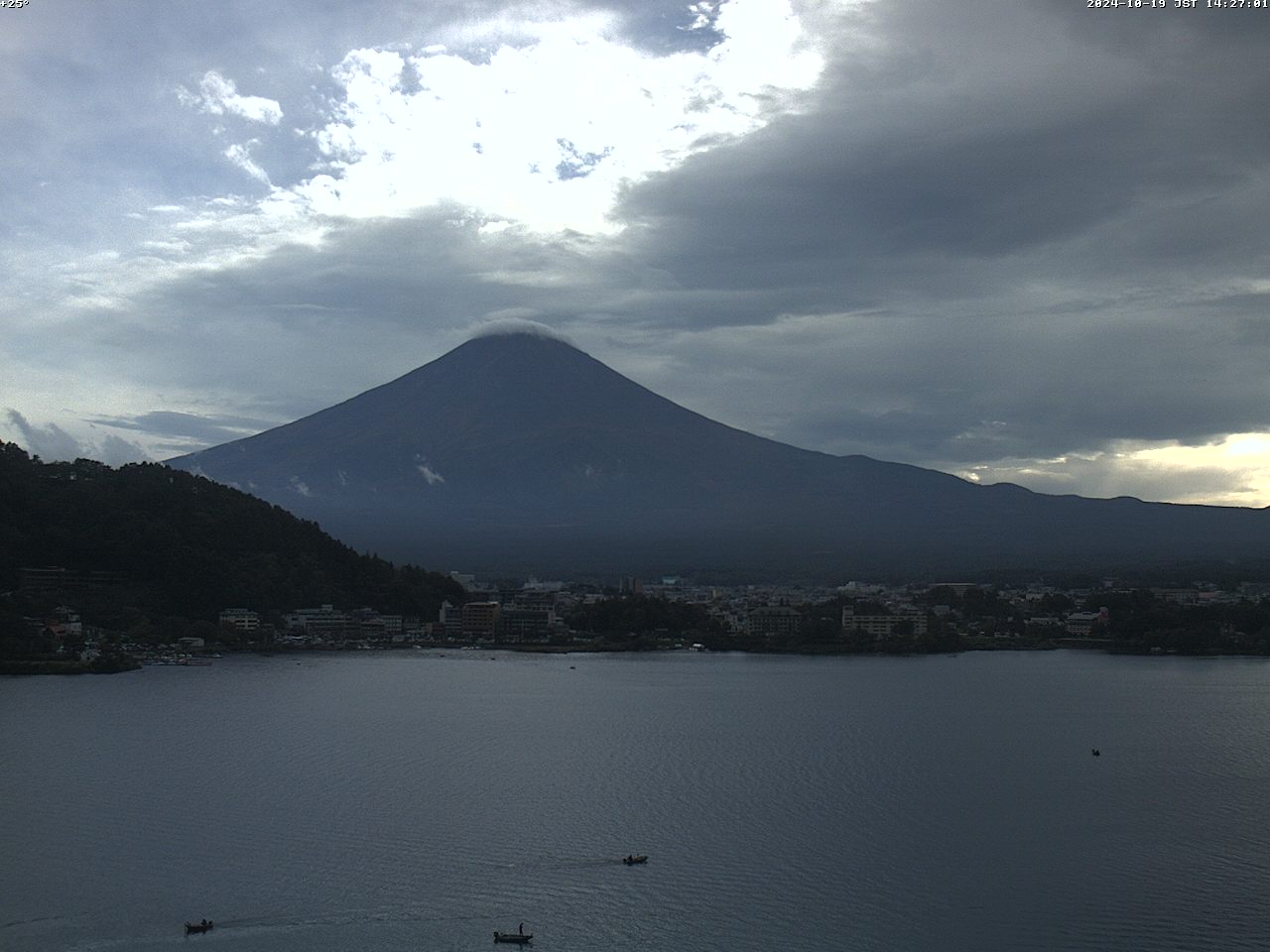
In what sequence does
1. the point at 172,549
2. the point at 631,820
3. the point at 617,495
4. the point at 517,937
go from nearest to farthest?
the point at 517,937 < the point at 631,820 < the point at 172,549 < the point at 617,495

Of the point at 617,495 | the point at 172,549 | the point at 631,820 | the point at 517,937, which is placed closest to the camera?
the point at 517,937

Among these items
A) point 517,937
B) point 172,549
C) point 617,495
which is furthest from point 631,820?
point 617,495

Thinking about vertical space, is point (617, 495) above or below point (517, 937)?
above

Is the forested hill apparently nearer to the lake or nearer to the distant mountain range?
the lake

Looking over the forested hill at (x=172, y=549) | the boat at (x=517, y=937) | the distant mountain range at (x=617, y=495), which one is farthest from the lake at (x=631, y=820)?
the distant mountain range at (x=617, y=495)

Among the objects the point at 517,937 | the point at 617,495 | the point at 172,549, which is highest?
the point at 617,495

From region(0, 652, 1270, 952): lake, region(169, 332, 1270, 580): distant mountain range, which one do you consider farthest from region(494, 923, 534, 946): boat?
region(169, 332, 1270, 580): distant mountain range

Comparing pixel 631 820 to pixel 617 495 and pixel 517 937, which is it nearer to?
pixel 517 937
